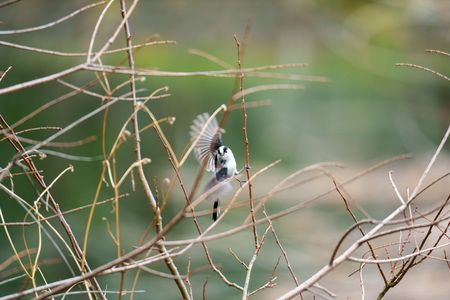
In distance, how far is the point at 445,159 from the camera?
670cm

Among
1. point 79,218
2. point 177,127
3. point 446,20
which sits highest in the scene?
point 446,20

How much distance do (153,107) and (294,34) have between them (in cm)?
415

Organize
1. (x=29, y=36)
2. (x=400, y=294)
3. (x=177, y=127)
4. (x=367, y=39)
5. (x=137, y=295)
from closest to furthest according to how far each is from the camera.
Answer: (x=137, y=295)
(x=400, y=294)
(x=177, y=127)
(x=29, y=36)
(x=367, y=39)

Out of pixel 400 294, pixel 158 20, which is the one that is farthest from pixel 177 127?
pixel 158 20

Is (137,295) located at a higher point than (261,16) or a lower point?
lower

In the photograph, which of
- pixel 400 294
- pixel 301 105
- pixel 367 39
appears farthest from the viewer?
pixel 367 39

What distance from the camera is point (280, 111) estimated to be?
26.8ft

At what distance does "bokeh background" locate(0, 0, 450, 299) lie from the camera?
5195mm

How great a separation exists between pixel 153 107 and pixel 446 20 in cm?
391

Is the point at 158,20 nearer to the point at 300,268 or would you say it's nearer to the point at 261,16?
the point at 261,16

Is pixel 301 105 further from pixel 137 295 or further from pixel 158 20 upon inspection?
pixel 137 295

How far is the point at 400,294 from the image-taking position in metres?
5.01

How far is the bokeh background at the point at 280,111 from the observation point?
17.0 feet

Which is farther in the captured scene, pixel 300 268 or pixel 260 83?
pixel 260 83
